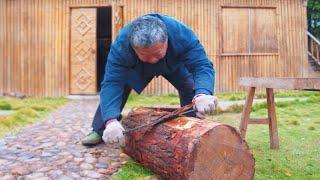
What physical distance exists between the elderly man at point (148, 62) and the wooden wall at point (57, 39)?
873 centimetres

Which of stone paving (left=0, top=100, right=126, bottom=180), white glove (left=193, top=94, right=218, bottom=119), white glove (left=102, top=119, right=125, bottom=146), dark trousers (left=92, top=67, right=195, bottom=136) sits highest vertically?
dark trousers (left=92, top=67, right=195, bottom=136)

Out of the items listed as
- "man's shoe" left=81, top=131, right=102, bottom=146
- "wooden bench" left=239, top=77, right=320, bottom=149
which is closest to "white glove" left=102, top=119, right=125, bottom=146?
"wooden bench" left=239, top=77, right=320, bottom=149

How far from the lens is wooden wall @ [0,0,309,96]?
1228cm

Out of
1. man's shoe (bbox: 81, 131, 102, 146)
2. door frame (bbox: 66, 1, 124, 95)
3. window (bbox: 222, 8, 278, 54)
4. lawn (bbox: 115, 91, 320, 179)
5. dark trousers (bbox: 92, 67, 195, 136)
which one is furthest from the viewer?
window (bbox: 222, 8, 278, 54)

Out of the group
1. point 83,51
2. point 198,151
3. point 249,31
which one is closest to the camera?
point 198,151

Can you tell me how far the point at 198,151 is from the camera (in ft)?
9.05

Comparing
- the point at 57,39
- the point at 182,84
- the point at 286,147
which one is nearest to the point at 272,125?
the point at 286,147

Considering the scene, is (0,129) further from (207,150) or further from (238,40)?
(238,40)

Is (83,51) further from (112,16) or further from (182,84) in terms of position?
(182,84)

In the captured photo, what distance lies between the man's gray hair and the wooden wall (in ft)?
30.4

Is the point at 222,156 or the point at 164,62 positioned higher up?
the point at 164,62

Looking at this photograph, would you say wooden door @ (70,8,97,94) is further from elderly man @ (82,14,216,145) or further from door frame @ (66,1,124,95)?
elderly man @ (82,14,216,145)

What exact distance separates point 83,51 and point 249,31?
16.0ft

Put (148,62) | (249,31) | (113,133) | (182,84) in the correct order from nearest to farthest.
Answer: (113,133)
(148,62)
(182,84)
(249,31)
